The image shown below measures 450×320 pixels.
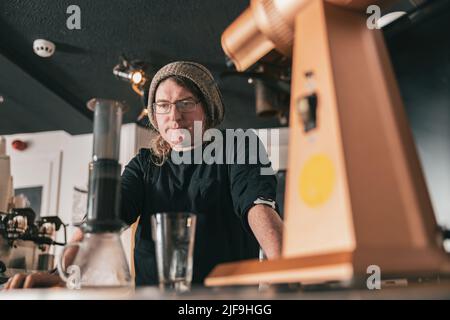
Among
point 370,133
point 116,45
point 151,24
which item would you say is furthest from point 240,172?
point 116,45

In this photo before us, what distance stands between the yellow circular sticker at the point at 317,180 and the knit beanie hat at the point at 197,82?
0.77 metres

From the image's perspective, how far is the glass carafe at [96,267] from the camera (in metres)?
0.59

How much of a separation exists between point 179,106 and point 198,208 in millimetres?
256

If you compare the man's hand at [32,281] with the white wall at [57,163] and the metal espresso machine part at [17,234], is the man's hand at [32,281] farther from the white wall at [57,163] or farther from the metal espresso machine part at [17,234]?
the white wall at [57,163]

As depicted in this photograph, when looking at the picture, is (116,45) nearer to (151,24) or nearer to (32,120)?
(151,24)

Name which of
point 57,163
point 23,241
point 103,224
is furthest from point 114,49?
point 103,224

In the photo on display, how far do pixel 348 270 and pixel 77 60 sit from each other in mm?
3258

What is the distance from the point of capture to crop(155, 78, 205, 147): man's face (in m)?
1.17

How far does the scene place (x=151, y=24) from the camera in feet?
9.44

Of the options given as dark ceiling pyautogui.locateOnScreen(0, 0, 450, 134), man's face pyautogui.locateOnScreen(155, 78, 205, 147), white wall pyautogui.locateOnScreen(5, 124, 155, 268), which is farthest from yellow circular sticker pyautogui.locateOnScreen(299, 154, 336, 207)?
white wall pyautogui.locateOnScreen(5, 124, 155, 268)

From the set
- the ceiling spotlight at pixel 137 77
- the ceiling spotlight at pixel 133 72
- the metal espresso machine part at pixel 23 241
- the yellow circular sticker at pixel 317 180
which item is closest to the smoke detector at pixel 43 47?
the ceiling spotlight at pixel 133 72

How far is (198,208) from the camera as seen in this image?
114 cm

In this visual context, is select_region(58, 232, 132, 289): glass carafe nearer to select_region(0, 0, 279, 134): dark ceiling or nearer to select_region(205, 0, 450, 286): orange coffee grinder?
select_region(205, 0, 450, 286): orange coffee grinder

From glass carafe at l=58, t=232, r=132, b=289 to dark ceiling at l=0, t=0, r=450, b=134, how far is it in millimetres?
1796
